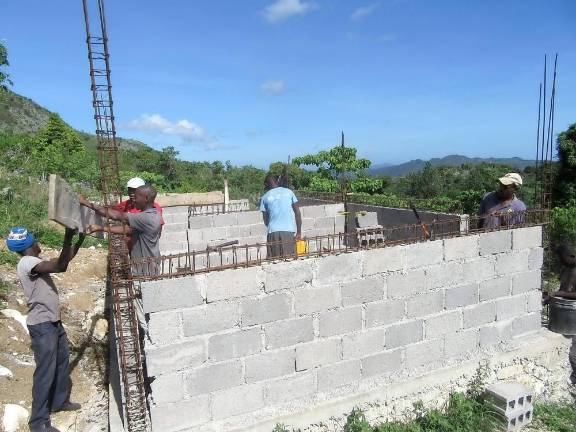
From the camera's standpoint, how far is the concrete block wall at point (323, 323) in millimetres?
3183

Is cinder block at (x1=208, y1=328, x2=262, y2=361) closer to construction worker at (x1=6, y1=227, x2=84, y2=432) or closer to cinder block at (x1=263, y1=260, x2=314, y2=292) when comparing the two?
cinder block at (x1=263, y1=260, x2=314, y2=292)

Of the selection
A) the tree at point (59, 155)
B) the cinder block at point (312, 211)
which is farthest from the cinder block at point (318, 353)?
the tree at point (59, 155)

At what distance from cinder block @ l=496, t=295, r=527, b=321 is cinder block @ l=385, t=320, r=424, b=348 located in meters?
1.08

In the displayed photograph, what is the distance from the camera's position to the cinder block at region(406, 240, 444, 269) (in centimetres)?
402

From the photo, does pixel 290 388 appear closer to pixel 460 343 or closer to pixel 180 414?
pixel 180 414

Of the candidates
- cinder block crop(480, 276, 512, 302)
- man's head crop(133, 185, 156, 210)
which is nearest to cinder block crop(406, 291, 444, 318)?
cinder block crop(480, 276, 512, 302)

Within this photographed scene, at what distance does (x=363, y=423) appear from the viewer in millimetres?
3650

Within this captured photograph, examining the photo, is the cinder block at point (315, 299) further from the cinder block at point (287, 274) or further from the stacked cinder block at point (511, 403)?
the stacked cinder block at point (511, 403)

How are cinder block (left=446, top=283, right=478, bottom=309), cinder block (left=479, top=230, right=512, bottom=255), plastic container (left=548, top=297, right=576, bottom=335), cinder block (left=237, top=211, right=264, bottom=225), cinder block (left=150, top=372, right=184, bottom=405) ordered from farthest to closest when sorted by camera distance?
cinder block (left=237, top=211, right=264, bottom=225) → plastic container (left=548, top=297, right=576, bottom=335) → cinder block (left=479, top=230, right=512, bottom=255) → cinder block (left=446, top=283, right=478, bottom=309) → cinder block (left=150, top=372, right=184, bottom=405)

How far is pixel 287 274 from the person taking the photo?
349 cm

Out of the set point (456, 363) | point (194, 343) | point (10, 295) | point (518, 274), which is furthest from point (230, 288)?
point (10, 295)

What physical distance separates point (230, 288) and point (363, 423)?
5.46 ft

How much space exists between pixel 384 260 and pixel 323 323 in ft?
2.63

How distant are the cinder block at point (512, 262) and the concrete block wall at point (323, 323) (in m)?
0.01
